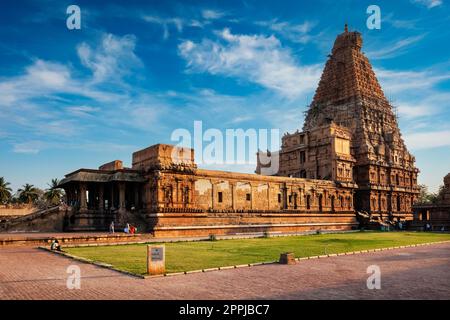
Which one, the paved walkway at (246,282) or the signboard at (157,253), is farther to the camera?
the signboard at (157,253)

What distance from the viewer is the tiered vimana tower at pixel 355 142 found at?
62125mm

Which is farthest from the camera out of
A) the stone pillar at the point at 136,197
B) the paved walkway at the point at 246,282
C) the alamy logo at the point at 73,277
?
the stone pillar at the point at 136,197

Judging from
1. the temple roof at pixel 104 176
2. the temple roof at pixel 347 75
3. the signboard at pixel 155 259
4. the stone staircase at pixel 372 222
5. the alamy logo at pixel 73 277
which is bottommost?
the stone staircase at pixel 372 222

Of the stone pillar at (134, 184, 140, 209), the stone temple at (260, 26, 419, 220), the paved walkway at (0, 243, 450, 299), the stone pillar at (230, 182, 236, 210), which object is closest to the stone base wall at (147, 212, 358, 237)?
the stone pillar at (230, 182, 236, 210)

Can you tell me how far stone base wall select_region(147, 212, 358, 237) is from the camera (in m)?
39.0

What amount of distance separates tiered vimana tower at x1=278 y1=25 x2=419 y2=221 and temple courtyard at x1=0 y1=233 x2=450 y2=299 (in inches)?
1698

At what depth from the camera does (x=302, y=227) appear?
5288cm

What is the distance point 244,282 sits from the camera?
14.0 meters

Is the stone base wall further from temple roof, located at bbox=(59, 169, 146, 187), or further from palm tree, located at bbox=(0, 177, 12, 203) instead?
palm tree, located at bbox=(0, 177, 12, 203)

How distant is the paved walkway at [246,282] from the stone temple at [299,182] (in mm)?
20340

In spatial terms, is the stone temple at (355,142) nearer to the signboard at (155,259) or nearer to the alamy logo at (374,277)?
the alamy logo at (374,277)

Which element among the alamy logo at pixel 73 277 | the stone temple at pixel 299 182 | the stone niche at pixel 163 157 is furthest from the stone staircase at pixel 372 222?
the alamy logo at pixel 73 277

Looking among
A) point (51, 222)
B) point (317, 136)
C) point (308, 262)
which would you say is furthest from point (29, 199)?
point (308, 262)

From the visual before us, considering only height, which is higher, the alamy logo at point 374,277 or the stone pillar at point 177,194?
the stone pillar at point 177,194
